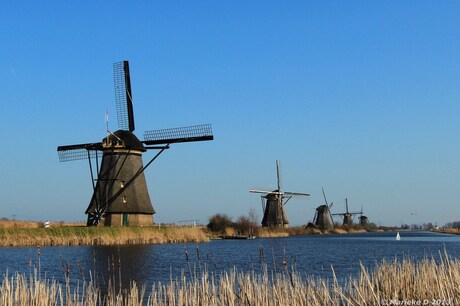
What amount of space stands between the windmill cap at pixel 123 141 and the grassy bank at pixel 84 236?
483 centimetres

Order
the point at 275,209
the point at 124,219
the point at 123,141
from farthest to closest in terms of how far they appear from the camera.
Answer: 1. the point at 275,209
2. the point at 124,219
3. the point at 123,141

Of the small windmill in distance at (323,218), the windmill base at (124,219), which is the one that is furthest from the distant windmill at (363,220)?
the windmill base at (124,219)

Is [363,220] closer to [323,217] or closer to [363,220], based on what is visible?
[363,220]

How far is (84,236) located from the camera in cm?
2903

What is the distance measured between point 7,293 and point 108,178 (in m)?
25.7

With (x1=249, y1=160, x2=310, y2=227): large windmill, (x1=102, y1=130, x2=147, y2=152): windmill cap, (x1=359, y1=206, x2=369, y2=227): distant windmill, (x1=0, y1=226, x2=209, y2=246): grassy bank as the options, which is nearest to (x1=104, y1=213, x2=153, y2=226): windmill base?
(x1=0, y1=226, x2=209, y2=246): grassy bank

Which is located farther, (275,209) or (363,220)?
(363,220)

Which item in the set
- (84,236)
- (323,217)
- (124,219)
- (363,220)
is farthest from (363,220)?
(84,236)

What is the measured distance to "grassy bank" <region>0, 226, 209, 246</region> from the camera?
27244mm

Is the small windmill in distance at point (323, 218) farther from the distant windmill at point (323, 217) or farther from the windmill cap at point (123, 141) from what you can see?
the windmill cap at point (123, 141)

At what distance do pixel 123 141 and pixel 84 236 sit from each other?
6618 mm

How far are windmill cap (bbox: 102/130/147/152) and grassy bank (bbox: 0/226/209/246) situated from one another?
15.9ft

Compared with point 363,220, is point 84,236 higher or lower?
higher

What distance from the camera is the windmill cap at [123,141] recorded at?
33.2m
